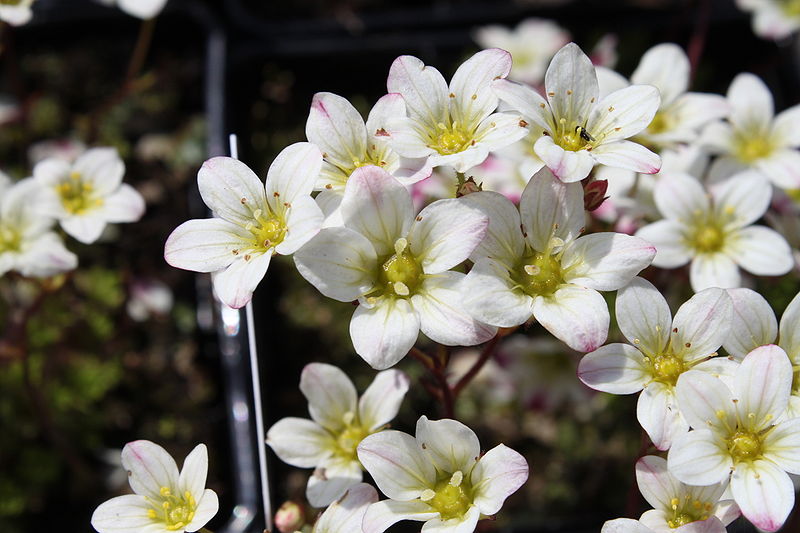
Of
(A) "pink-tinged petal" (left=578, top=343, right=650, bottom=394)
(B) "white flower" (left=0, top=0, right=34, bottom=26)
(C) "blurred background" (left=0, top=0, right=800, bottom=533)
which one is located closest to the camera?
(A) "pink-tinged petal" (left=578, top=343, right=650, bottom=394)

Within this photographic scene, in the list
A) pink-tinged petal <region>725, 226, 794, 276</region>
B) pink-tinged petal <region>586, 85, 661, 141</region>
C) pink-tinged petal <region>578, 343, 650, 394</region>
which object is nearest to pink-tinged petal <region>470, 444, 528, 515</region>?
pink-tinged petal <region>578, 343, 650, 394</region>

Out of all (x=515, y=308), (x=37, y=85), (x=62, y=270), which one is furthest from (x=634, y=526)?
(x=37, y=85)

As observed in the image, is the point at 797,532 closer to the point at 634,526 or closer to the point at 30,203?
the point at 634,526

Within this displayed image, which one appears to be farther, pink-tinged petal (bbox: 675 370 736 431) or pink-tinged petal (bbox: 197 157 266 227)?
pink-tinged petal (bbox: 197 157 266 227)

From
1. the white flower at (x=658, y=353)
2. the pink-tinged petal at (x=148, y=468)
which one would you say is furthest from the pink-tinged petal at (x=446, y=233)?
the pink-tinged petal at (x=148, y=468)

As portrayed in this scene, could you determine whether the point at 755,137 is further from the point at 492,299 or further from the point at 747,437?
the point at 492,299

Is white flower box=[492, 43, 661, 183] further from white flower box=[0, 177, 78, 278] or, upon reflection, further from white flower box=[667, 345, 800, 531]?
white flower box=[0, 177, 78, 278]

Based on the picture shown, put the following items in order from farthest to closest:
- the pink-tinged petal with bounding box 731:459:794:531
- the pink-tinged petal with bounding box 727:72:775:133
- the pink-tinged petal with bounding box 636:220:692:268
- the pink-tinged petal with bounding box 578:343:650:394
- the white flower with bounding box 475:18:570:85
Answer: the white flower with bounding box 475:18:570:85 < the pink-tinged petal with bounding box 727:72:775:133 < the pink-tinged petal with bounding box 636:220:692:268 < the pink-tinged petal with bounding box 578:343:650:394 < the pink-tinged petal with bounding box 731:459:794:531
